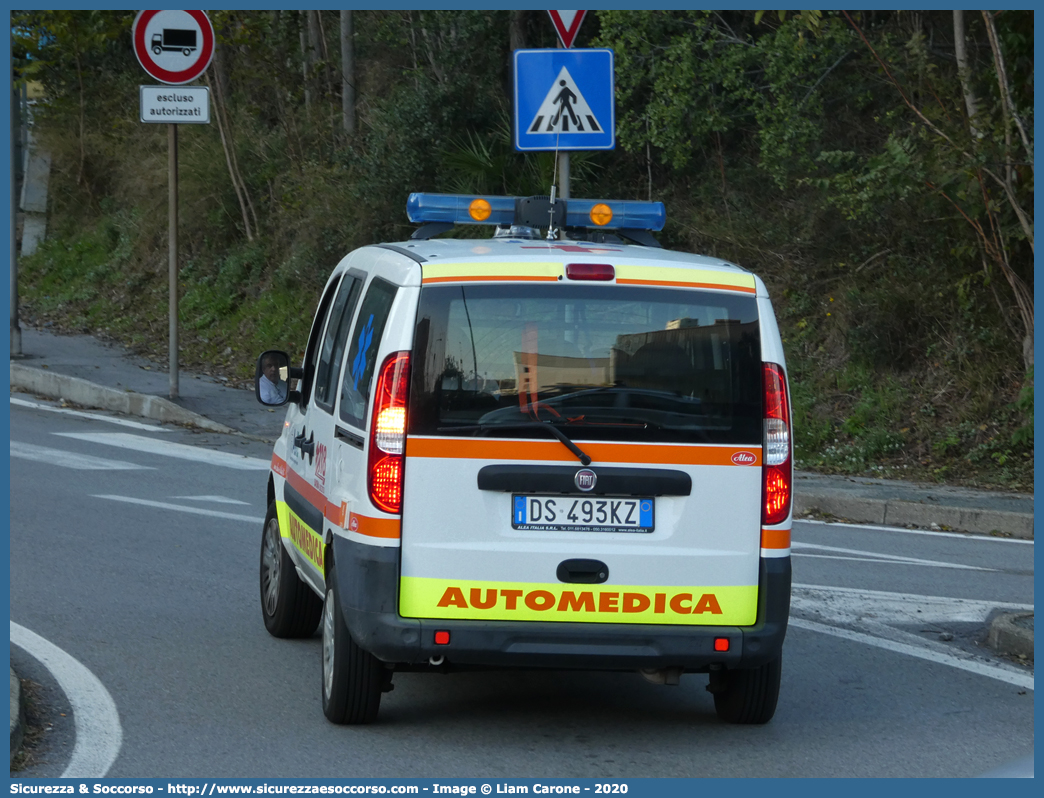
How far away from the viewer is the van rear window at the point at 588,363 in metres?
Result: 5.28

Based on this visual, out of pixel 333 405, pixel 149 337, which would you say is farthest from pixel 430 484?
pixel 149 337

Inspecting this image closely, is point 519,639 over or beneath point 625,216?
beneath

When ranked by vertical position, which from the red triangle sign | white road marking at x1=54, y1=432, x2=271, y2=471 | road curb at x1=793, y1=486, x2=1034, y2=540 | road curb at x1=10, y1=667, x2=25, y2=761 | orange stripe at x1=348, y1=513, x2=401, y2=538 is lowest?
road curb at x1=793, y1=486, x2=1034, y2=540

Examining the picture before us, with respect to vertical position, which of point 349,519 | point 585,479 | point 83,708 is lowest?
point 83,708

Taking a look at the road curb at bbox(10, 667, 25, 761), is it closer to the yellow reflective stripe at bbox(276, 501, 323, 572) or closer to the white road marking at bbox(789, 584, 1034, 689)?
the yellow reflective stripe at bbox(276, 501, 323, 572)

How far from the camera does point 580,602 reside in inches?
207

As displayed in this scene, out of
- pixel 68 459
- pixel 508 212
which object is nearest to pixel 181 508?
pixel 68 459

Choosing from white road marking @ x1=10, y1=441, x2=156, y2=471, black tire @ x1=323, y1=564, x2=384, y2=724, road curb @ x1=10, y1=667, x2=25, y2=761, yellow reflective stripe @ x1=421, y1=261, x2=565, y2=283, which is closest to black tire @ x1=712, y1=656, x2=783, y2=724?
black tire @ x1=323, y1=564, x2=384, y2=724

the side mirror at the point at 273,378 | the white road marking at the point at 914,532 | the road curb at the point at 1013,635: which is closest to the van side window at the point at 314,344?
the side mirror at the point at 273,378

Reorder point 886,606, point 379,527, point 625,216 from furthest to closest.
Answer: point 886,606 → point 625,216 → point 379,527

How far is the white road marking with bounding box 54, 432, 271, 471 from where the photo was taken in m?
13.2

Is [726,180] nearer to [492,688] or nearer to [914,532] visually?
[914,532]

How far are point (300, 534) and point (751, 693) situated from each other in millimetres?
2179

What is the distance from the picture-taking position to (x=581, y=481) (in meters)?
5.26
